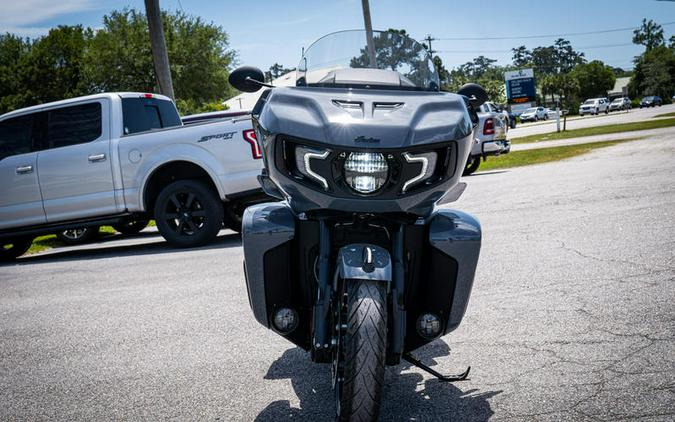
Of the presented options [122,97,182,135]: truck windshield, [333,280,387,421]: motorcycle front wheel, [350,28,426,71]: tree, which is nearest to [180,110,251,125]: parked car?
[122,97,182,135]: truck windshield

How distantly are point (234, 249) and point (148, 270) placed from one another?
124 centimetres

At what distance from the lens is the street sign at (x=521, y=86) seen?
82.4 metres

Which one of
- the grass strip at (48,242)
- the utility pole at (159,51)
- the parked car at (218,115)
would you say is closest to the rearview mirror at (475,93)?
the parked car at (218,115)

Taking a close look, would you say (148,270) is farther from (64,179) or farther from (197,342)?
(197,342)

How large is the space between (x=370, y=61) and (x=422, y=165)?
127 centimetres

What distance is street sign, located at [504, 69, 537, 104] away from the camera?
82.4 metres

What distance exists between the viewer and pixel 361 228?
3.24 m

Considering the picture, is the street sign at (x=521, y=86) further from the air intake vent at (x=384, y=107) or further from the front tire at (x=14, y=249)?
the air intake vent at (x=384, y=107)

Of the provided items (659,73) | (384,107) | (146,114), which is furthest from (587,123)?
(659,73)

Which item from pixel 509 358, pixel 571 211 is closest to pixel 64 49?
pixel 571 211

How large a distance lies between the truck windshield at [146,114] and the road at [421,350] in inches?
89.1

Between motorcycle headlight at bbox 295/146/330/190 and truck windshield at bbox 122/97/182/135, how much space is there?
700 centimetres

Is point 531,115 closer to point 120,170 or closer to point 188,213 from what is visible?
point 188,213

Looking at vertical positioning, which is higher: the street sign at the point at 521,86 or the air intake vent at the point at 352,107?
the street sign at the point at 521,86
